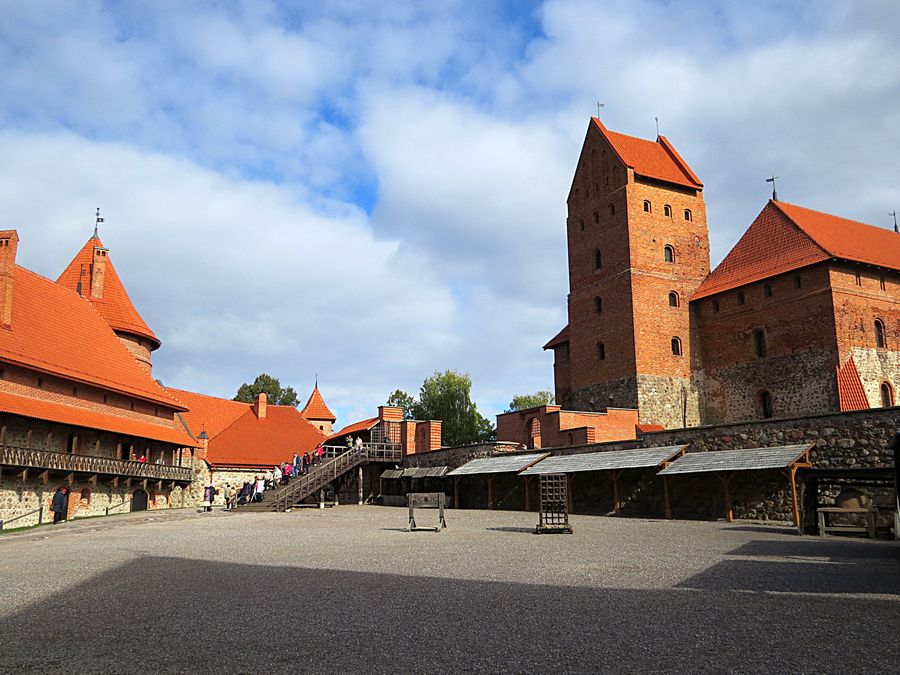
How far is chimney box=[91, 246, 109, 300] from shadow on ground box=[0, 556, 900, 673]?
32.3 metres

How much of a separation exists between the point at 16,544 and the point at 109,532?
10.0ft

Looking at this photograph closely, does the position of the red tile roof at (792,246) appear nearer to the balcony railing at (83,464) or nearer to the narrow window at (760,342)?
the narrow window at (760,342)

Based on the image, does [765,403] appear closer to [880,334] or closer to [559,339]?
[880,334]

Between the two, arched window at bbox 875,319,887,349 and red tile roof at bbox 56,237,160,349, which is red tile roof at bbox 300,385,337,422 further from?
arched window at bbox 875,319,887,349

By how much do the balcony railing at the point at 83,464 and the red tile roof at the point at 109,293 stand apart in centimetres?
814

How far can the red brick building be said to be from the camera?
29.3 metres

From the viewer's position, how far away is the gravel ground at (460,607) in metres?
4.90

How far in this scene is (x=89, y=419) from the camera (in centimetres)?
2702

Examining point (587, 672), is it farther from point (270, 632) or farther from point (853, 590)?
point (853, 590)

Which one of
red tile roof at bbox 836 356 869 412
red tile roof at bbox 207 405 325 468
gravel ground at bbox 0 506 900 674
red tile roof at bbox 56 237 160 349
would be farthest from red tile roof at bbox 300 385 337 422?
gravel ground at bbox 0 506 900 674

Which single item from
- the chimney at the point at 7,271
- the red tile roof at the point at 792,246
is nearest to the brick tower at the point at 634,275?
the red tile roof at the point at 792,246

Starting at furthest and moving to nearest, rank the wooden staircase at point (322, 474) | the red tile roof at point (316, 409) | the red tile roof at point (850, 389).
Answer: the red tile roof at point (316, 409) → the red tile roof at point (850, 389) → the wooden staircase at point (322, 474)

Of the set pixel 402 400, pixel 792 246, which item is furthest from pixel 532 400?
pixel 792 246

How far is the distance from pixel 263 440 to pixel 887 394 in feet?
103
